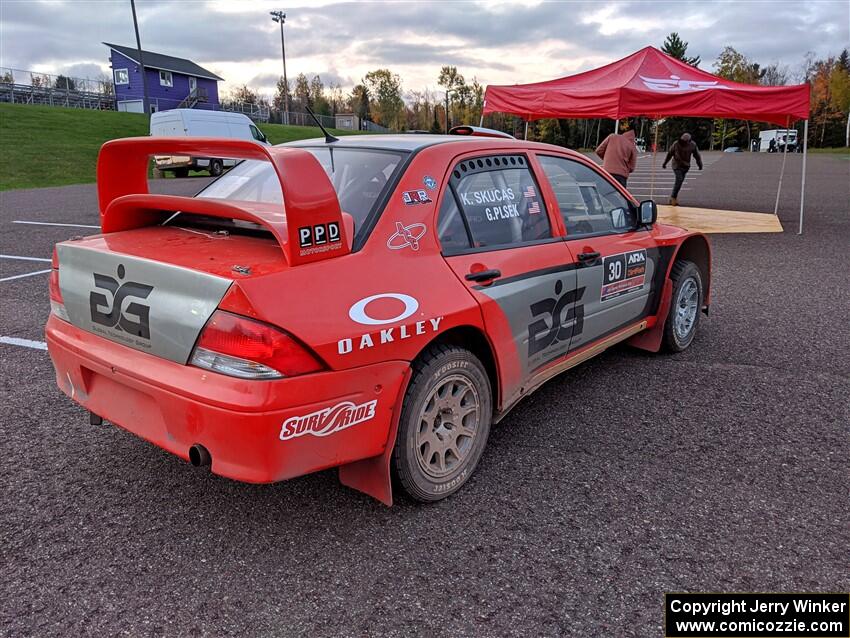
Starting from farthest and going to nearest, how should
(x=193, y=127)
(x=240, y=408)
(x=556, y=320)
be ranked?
(x=193, y=127), (x=556, y=320), (x=240, y=408)

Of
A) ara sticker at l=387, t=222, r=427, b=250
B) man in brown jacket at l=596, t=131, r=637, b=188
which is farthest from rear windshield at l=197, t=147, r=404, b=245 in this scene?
man in brown jacket at l=596, t=131, r=637, b=188

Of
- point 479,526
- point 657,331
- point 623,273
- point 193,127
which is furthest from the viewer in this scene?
point 193,127

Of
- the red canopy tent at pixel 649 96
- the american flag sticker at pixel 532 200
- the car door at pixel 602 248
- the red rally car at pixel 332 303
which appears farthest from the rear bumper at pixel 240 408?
the red canopy tent at pixel 649 96

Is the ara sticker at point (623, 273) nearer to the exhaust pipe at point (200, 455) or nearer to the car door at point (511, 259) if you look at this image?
the car door at point (511, 259)

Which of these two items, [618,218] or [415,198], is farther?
[618,218]

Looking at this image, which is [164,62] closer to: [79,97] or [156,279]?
[79,97]

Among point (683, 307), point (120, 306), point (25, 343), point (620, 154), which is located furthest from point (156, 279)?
point (620, 154)

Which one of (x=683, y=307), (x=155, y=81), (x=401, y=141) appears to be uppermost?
(x=155, y=81)

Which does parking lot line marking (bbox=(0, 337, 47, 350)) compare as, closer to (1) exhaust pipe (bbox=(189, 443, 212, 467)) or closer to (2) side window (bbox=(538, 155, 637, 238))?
(1) exhaust pipe (bbox=(189, 443, 212, 467))

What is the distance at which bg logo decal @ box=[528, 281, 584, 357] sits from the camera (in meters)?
3.25

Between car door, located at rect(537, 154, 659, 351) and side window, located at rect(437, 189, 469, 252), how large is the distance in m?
0.81

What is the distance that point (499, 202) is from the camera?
127 inches

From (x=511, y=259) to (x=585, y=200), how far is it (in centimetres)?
102

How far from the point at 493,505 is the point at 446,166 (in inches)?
60.1
